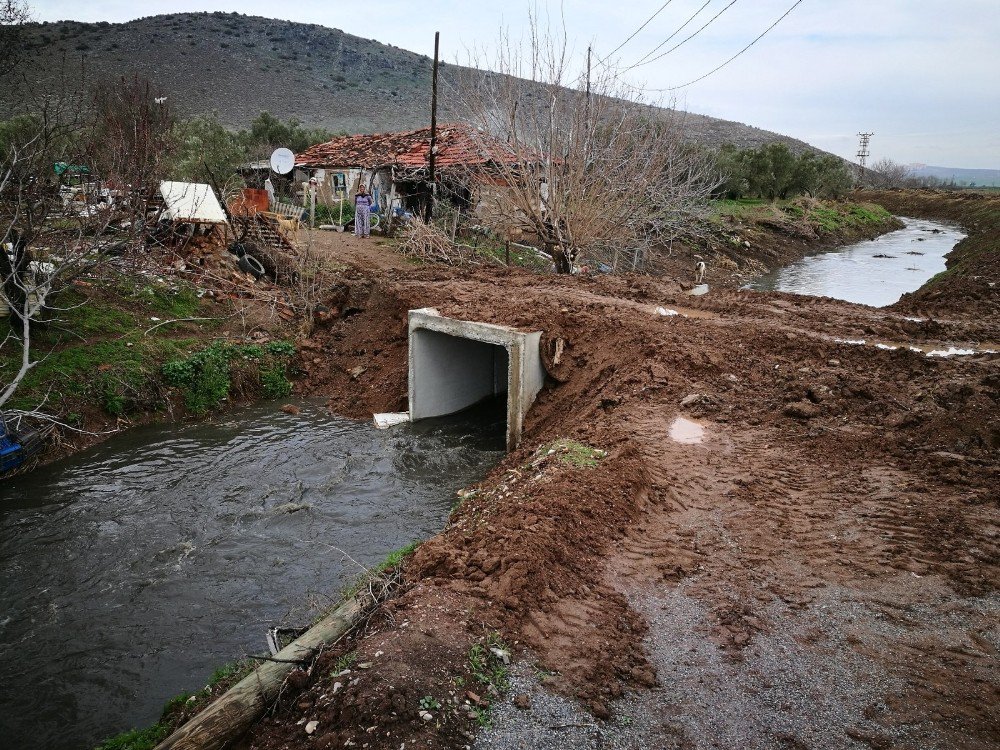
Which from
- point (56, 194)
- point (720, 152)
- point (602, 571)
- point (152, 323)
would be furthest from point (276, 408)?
point (720, 152)

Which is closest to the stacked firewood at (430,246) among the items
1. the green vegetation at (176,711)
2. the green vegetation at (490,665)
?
the green vegetation at (176,711)

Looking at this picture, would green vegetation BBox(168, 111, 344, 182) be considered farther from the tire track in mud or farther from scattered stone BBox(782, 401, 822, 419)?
the tire track in mud

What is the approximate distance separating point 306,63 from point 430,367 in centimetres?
6672

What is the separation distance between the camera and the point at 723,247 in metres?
29.0

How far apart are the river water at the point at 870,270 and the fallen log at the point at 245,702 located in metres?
19.9

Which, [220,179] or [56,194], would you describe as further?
[220,179]

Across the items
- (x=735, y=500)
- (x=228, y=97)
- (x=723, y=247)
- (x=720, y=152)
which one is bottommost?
(x=735, y=500)

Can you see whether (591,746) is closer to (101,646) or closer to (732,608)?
(732,608)

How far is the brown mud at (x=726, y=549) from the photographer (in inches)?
152


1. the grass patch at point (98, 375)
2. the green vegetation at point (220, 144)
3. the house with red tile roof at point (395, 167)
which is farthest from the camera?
the green vegetation at point (220, 144)

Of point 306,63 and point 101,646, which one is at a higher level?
point 306,63

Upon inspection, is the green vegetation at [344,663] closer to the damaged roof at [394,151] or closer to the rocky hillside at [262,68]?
the damaged roof at [394,151]

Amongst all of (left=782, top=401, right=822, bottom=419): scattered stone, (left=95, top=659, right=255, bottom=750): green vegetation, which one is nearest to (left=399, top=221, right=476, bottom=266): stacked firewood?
(left=782, top=401, right=822, bottom=419): scattered stone

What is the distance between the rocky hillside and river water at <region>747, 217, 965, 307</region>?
17606mm
